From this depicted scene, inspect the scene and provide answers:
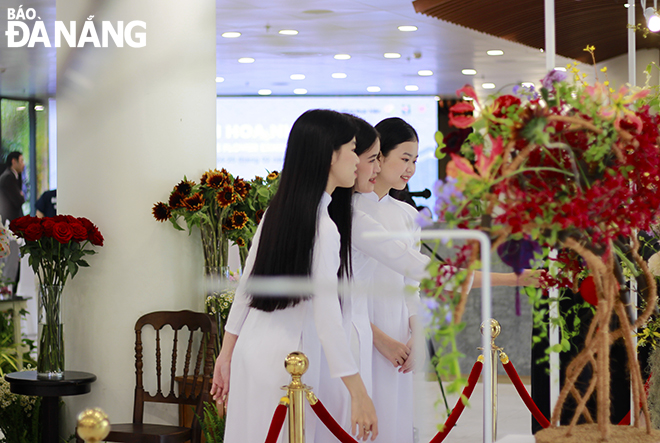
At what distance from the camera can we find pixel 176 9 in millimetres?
3193

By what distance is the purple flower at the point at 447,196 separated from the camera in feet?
3.70

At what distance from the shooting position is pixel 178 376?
10.6 ft

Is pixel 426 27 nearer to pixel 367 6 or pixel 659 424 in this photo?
pixel 367 6

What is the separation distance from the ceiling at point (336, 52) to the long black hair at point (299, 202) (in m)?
2.96

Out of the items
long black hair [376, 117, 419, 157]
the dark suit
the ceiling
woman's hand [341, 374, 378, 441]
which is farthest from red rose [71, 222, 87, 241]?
the dark suit

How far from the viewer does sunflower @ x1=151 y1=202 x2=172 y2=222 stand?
10.2ft

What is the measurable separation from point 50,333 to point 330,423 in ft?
5.34

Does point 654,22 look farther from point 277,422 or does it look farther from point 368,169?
point 277,422

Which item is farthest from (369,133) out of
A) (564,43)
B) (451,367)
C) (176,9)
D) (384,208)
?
(564,43)

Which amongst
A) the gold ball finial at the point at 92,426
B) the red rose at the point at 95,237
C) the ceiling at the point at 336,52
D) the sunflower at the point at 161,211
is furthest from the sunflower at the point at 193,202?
the ceiling at the point at 336,52

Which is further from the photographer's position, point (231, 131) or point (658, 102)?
point (231, 131)

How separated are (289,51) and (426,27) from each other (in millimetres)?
1638

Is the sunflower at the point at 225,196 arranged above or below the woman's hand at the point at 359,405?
above

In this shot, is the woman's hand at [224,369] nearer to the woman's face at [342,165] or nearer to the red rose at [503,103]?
the woman's face at [342,165]
